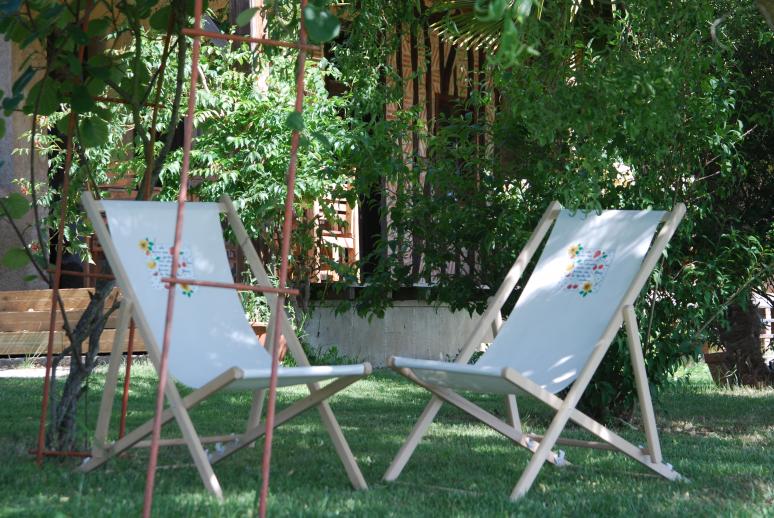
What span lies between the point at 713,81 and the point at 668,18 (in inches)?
16.6

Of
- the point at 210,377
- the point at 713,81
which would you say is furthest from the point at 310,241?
the point at 210,377

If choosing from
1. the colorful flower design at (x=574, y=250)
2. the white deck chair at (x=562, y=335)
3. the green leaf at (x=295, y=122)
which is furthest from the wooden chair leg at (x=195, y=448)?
the colorful flower design at (x=574, y=250)

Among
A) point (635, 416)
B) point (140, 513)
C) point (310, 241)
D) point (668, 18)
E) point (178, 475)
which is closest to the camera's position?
point (140, 513)

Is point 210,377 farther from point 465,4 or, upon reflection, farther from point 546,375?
point 465,4

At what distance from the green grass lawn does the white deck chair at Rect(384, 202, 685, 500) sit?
0.15 meters

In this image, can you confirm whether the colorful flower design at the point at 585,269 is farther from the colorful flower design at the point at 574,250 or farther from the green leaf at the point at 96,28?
the green leaf at the point at 96,28

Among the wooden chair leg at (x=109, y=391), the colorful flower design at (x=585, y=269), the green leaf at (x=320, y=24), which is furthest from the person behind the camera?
the colorful flower design at (x=585, y=269)

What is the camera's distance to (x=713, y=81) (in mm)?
4574

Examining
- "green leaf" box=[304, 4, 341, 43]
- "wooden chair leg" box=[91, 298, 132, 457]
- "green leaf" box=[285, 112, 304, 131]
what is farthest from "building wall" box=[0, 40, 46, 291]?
"green leaf" box=[304, 4, 341, 43]

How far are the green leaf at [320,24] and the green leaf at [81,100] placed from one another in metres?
1.31

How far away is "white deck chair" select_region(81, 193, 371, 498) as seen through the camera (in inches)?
125

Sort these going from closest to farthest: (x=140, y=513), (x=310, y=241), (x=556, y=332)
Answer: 1. (x=140, y=513)
2. (x=556, y=332)
3. (x=310, y=241)

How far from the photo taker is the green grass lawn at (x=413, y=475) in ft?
9.71

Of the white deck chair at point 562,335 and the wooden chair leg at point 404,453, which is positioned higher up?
the white deck chair at point 562,335
